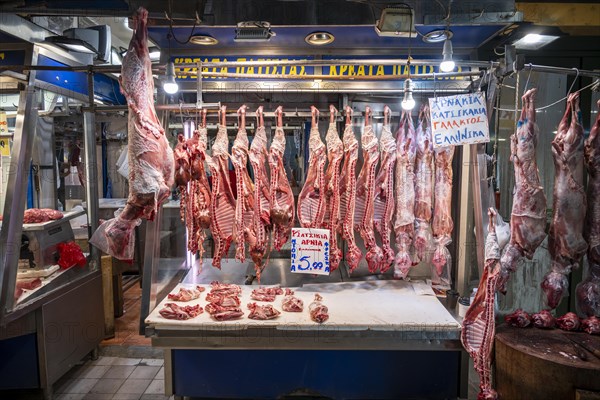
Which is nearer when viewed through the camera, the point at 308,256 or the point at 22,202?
the point at 308,256

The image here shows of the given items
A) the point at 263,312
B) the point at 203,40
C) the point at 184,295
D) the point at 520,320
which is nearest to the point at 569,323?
the point at 520,320

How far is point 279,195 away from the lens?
3596 mm

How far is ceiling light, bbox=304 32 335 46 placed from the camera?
3.39 metres

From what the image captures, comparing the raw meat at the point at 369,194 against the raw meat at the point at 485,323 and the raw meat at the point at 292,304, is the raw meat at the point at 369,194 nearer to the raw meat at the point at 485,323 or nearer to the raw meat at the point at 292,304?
the raw meat at the point at 292,304

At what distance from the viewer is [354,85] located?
3.64 m

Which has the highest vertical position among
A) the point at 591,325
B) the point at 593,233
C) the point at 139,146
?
the point at 139,146

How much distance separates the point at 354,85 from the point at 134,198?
7.17 feet

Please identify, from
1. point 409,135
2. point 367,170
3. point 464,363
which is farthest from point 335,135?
point 464,363

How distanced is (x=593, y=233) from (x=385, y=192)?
1.74 meters

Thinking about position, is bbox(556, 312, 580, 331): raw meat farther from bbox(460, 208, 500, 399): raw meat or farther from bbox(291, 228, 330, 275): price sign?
bbox(291, 228, 330, 275): price sign

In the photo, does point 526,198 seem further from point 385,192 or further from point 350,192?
point 350,192

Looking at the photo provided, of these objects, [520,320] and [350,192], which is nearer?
[520,320]

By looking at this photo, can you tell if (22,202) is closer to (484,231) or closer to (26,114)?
(26,114)

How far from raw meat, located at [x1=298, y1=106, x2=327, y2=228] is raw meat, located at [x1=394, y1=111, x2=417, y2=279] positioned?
0.74m
